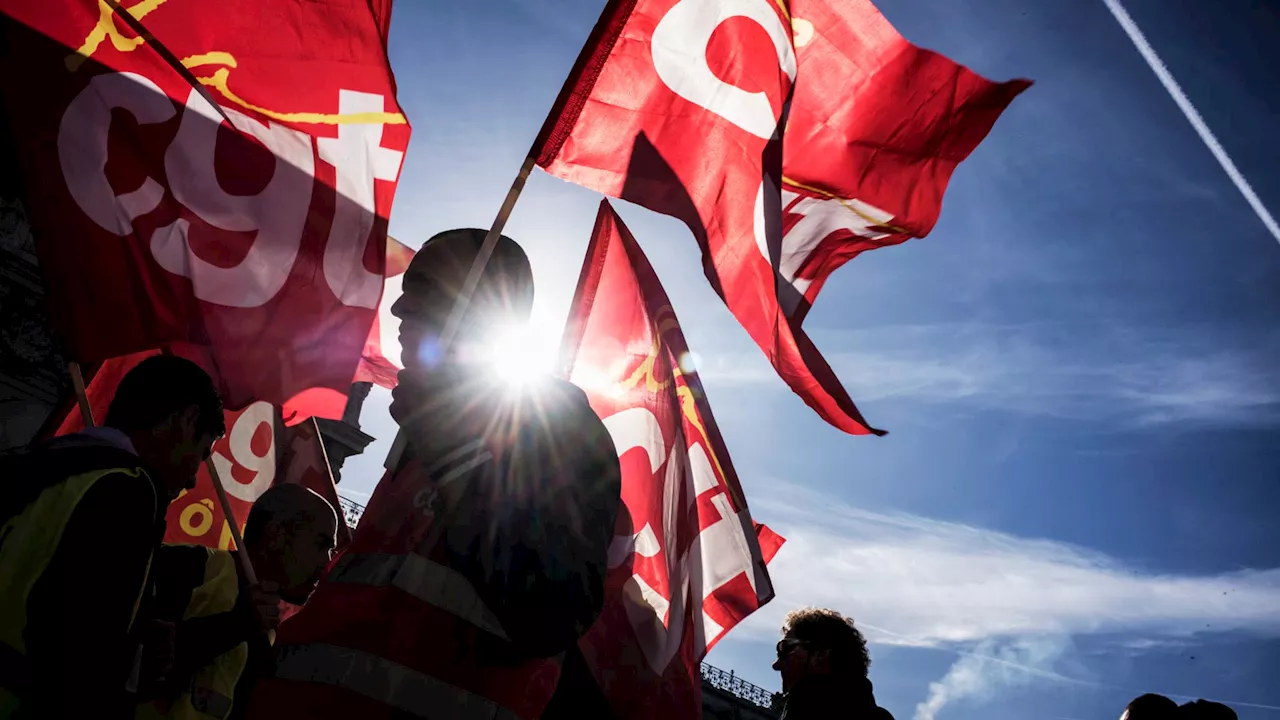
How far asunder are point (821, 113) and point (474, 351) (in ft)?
8.37

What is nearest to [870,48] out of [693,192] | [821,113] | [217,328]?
[821,113]

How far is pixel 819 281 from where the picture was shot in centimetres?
394

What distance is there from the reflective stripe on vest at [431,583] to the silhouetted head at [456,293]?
15.8 inches

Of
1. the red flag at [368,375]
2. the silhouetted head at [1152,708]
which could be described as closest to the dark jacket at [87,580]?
the red flag at [368,375]

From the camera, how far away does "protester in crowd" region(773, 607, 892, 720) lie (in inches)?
141

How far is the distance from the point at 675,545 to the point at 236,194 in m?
2.54

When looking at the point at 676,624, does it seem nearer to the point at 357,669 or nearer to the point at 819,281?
the point at 819,281

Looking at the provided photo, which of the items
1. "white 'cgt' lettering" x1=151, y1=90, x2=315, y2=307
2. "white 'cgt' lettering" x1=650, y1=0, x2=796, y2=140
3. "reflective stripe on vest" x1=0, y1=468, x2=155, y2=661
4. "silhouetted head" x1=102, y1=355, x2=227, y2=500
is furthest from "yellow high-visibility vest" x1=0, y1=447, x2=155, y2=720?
"white 'cgt' lettering" x1=650, y1=0, x2=796, y2=140

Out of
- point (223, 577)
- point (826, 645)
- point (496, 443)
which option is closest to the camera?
point (496, 443)

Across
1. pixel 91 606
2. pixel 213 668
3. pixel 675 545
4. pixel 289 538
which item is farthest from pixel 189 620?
pixel 675 545

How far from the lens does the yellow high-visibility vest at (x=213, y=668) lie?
8.11ft

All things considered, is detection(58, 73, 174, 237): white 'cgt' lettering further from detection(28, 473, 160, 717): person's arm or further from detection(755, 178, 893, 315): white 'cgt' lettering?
detection(755, 178, 893, 315): white 'cgt' lettering

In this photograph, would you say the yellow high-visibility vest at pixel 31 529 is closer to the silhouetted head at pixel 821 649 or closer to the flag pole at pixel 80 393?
the flag pole at pixel 80 393

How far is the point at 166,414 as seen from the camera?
2311 mm
